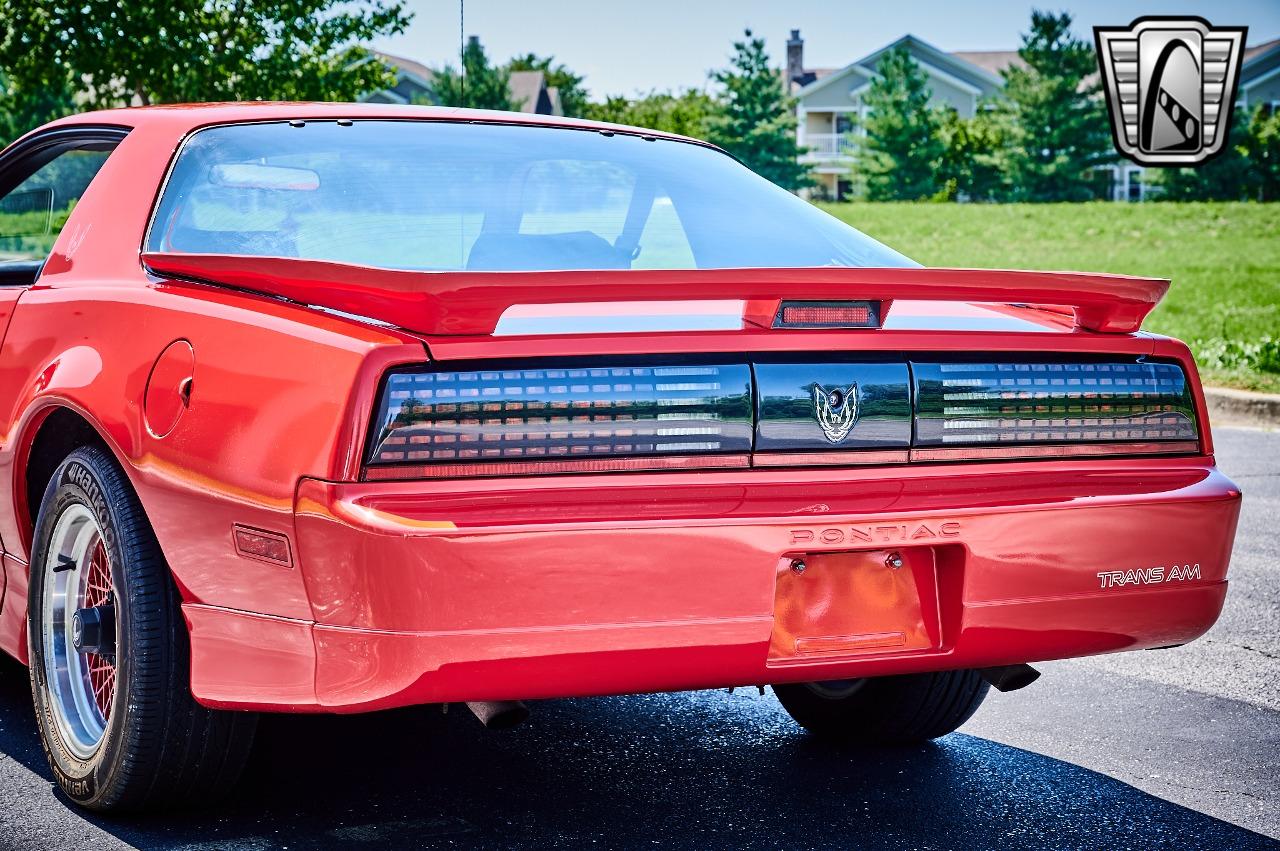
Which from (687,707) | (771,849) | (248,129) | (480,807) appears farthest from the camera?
(687,707)

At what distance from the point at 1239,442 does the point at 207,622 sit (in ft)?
25.9

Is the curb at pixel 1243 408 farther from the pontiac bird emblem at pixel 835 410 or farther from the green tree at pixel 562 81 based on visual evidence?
the green tree at pixel 562 81

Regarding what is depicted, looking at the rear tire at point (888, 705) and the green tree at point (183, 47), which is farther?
the green tree at point (183, 47)

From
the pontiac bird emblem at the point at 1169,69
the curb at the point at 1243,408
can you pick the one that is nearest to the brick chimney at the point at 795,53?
the pontiac bird emblem at the point at 1169,69

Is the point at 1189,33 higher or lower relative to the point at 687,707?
higher

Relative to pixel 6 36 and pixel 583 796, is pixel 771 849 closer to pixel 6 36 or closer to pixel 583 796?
pixel 583 796

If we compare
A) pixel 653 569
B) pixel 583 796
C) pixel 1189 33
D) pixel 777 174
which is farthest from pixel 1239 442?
pixel 777 174

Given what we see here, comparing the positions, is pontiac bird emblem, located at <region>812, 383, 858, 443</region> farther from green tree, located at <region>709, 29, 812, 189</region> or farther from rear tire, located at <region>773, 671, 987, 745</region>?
green tree, located at <region>709, 29, 812, 189</region>

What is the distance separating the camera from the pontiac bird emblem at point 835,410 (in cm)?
274

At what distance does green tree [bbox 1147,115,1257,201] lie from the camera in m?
53.2

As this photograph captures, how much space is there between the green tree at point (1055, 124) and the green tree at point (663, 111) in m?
15.2

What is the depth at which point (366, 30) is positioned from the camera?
23266 mm

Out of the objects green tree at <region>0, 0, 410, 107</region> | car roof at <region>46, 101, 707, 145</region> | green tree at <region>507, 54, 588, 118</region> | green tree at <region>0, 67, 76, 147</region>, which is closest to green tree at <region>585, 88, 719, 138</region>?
green tree at <region>507, 54, 588, 118</region>

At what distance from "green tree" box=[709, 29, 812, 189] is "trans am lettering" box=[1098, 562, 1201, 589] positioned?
6370 centimetres
